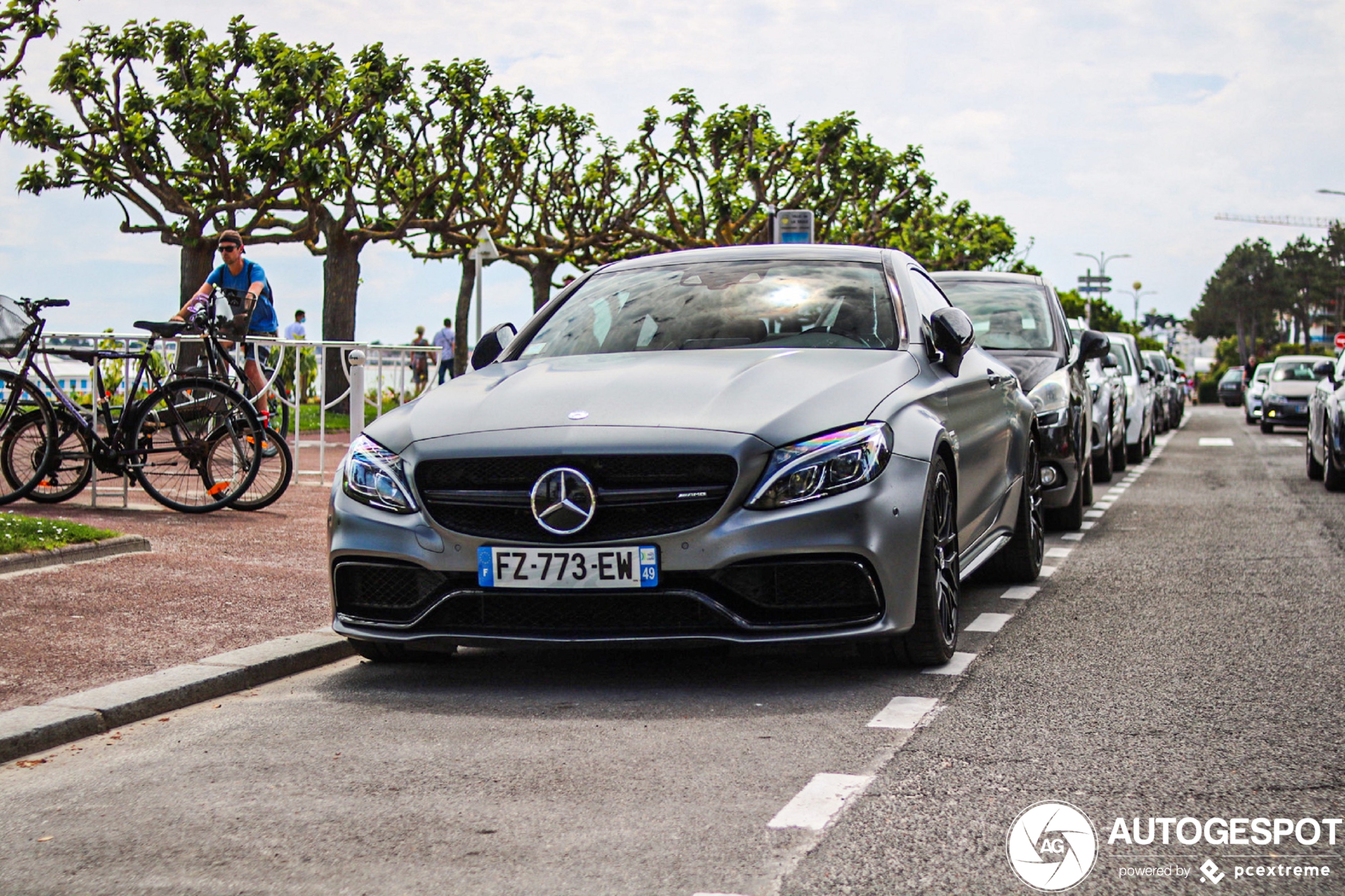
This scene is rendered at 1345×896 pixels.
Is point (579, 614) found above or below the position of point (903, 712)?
above

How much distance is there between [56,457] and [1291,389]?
29204 millimetres

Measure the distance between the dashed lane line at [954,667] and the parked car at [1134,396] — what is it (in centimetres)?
1521

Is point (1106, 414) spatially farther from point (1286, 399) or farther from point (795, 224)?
point (1286, 399)

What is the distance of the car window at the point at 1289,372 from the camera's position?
35094 mm

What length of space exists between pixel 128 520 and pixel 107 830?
6.73 metres

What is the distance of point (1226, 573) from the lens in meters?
9.41

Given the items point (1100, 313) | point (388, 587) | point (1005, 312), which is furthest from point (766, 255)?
point (1100, 313)

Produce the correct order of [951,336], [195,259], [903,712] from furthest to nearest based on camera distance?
[195,259] → [951,336] → [903,712]

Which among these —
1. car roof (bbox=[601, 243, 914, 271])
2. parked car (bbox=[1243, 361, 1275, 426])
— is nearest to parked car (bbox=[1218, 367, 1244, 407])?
parked car (bbox=[1243, 361, 1275, 426])

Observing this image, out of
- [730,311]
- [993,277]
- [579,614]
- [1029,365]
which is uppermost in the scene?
[993,277]

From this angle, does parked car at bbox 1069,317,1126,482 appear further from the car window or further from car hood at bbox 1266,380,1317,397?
the car window

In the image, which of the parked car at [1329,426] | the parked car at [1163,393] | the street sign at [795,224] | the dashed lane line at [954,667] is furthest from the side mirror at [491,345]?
the parked car at [1163,393]

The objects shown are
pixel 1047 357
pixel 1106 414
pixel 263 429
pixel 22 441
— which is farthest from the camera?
pixel 1106 414

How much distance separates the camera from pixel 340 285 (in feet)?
108
